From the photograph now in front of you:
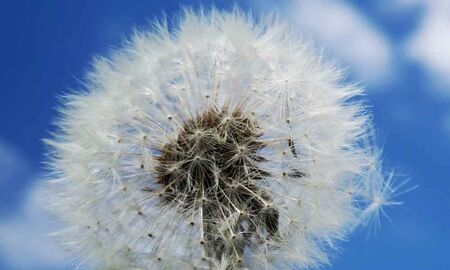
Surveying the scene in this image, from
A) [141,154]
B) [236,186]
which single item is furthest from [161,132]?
[236,186]

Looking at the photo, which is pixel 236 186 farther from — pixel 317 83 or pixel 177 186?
pixel 317 83

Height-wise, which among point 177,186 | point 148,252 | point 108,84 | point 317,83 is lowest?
point 148,252

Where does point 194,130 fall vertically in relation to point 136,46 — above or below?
below

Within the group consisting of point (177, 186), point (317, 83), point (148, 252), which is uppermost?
point (317, 83)

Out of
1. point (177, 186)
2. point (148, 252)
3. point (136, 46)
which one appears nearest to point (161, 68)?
point (136, 46)

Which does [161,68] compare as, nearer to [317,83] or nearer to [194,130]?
[194,130]

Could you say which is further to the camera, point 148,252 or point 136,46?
point 136,46
